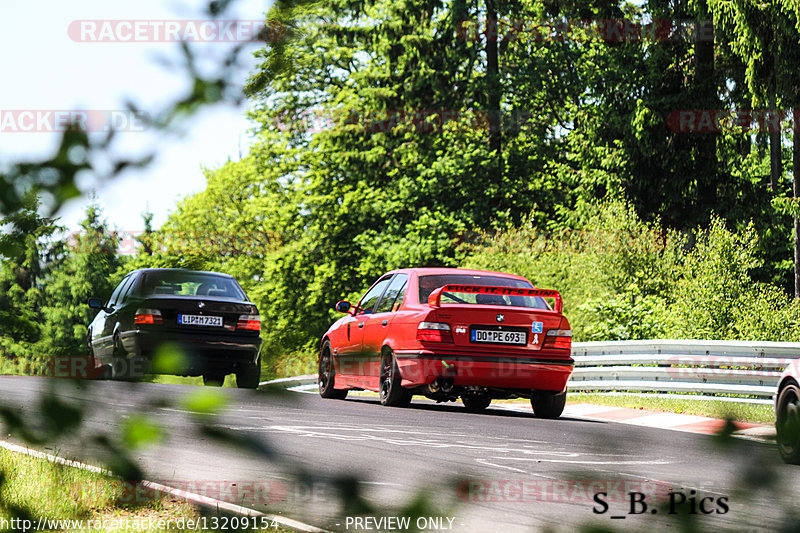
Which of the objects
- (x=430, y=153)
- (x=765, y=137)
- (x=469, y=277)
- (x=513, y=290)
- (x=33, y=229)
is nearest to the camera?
(x=33, y=229)

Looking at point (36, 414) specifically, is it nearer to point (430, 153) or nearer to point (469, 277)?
point (469, 277)

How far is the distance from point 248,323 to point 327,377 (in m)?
1.65

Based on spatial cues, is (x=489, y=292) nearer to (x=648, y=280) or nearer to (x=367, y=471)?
(x=367, y=471)

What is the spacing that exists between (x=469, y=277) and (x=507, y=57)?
25.7m

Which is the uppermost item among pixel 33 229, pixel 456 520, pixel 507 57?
pixel 507 57

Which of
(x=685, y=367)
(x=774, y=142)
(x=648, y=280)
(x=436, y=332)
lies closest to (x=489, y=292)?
(x=436, y=332)

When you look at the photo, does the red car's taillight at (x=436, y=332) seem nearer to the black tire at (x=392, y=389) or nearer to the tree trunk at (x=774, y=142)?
the black tire at (x=392, y=389)

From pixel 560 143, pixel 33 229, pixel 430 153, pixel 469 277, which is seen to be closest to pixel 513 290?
pixel 469 277

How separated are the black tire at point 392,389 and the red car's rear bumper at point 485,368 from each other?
0.51 m

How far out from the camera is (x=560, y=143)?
129 feet

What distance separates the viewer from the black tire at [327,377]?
605 inches

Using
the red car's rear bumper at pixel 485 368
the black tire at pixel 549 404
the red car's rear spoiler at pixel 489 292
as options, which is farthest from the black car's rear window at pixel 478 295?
the black tire at pixel 549 404

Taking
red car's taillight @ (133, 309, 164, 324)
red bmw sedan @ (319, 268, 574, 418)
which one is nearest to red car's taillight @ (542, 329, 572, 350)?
red bmw sedan @ (319, 268, 574, 418)

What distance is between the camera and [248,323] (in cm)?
1446
